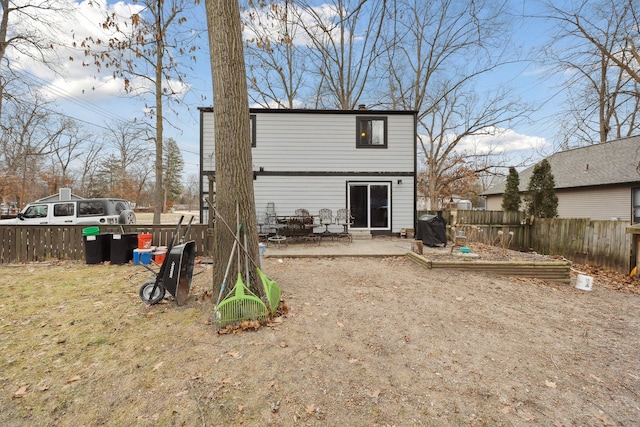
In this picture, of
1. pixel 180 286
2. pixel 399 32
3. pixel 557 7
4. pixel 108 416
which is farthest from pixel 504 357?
pixel 557 7

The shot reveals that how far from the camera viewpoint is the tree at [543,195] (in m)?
10.8

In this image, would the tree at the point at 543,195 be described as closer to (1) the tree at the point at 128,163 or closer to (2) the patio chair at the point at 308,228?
(2) the patio chair at the point at 308,228

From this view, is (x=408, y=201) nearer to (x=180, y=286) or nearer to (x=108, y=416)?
(x=180, y=286)

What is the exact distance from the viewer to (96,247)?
6789 mm

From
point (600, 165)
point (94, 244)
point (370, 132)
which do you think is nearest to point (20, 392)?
point (94, 244)

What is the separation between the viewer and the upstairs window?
35.4 feet

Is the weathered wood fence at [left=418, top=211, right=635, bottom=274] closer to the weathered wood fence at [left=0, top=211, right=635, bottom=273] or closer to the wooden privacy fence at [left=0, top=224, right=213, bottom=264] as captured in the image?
the weathered wood fence at [left=0, top=211, right=635, bottom=273]

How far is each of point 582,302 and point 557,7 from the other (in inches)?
358

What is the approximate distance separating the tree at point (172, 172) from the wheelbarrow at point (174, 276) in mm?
37999

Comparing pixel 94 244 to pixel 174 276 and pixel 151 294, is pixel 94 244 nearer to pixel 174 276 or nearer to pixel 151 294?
pixel 151 294

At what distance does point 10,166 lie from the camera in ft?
77.6

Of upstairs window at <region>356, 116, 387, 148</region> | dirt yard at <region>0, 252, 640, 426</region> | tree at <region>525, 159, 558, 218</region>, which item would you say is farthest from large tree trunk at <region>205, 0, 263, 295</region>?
tree at <region>525, 159, 558, 218</region>

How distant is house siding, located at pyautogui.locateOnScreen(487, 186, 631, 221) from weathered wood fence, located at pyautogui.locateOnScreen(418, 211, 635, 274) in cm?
587

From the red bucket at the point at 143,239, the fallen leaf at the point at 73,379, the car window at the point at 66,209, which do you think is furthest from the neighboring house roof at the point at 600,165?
the car window at the point at 66,209
